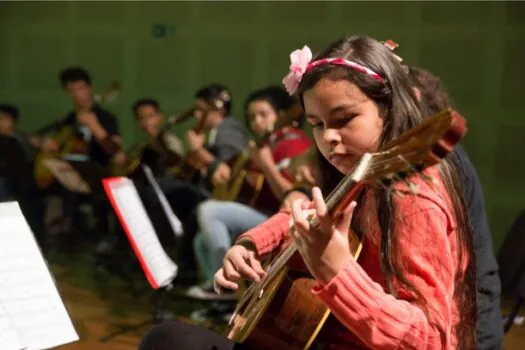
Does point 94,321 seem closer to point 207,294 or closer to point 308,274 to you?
point 207,294

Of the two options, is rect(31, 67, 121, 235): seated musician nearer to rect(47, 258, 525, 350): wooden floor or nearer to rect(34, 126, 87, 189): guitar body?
rect(34, 126, 87, 189): guitar body

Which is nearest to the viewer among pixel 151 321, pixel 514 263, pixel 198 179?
pixel 514 263

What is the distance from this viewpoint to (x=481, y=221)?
183 centimetres

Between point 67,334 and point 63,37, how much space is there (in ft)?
16.0

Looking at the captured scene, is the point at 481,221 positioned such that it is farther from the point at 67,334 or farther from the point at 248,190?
the point at 248,190

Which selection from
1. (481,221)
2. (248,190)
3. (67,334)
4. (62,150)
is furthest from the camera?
(62,150)

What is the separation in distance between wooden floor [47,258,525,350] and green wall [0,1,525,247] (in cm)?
185

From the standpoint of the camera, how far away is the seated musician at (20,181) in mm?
4941

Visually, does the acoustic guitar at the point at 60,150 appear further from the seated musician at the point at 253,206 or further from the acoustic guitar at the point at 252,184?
the seated musician at the point at 253,206

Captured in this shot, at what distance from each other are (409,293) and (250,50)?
4.55 meters

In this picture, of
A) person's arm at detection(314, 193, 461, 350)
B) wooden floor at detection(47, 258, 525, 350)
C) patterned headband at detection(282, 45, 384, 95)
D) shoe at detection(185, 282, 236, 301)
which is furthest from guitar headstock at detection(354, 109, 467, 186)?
shoe at detection(185, 282, 236, 301)

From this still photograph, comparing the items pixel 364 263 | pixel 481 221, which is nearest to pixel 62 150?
pixel 481 221

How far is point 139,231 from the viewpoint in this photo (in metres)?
2.43

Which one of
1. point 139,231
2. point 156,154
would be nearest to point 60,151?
point 156,154
